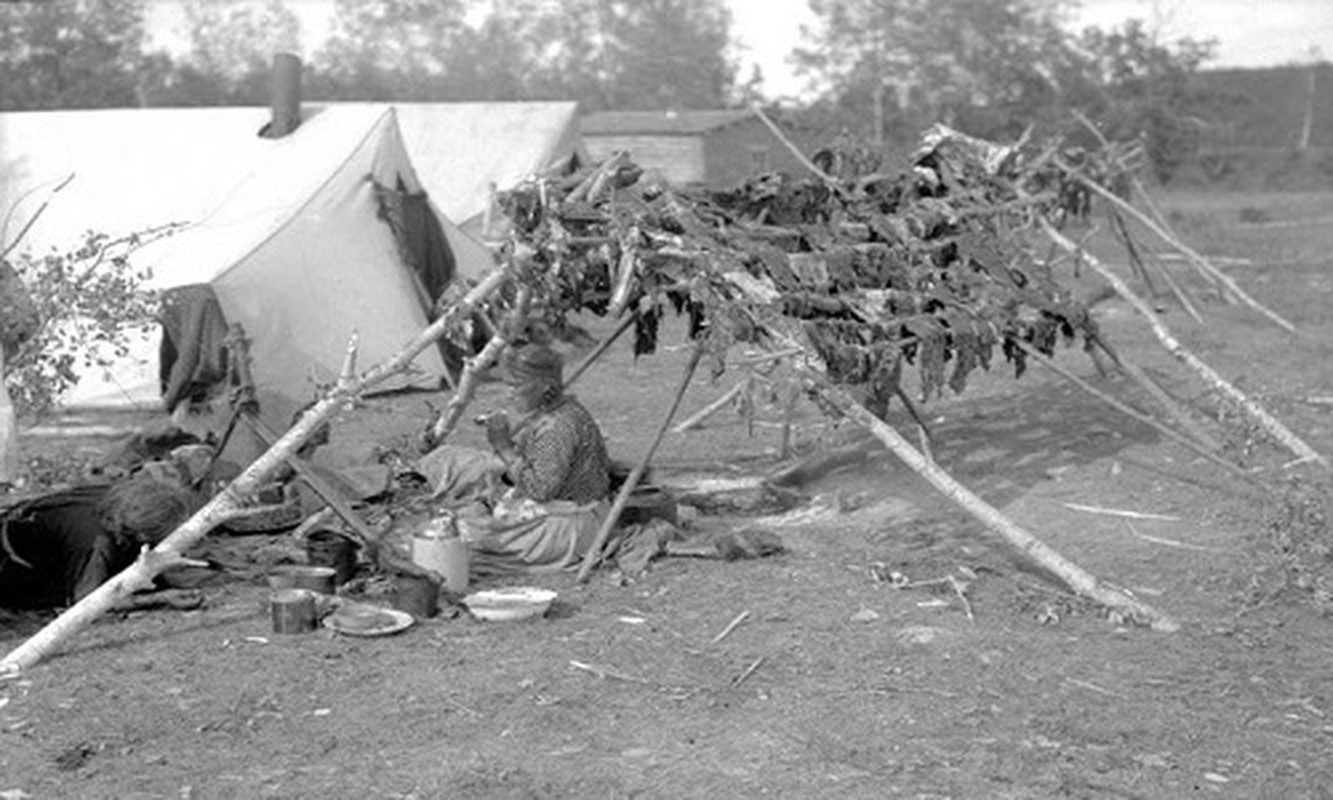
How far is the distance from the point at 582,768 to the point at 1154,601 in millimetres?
3090

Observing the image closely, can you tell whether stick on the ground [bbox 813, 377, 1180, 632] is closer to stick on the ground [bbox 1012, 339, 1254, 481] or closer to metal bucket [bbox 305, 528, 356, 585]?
stick on the ground [bbox 1012, 339, 1254, 481]

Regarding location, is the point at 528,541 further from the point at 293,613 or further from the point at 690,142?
the point at 690,142

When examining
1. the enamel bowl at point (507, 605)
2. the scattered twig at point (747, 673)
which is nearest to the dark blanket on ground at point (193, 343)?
the enamel bowl at point (507, 605)

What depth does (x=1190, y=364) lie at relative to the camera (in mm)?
10266

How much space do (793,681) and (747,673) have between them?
0.17m

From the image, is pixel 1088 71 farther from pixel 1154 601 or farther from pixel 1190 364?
pixel 1154 601

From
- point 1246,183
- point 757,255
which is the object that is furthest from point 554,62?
point 757,255

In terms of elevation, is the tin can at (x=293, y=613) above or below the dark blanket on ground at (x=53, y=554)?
below

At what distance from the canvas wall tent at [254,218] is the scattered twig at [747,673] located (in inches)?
221

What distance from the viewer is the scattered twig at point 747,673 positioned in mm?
6125

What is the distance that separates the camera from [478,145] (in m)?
17.6

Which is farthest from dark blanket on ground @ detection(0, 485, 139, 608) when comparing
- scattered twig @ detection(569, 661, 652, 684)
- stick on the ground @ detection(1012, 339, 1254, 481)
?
stick on the ground @ detection(1012, 339, 1254, 481)

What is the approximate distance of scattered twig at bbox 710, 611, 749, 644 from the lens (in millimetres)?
6677

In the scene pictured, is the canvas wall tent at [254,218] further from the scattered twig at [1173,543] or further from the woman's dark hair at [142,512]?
the scattered twig at [1173,543]
